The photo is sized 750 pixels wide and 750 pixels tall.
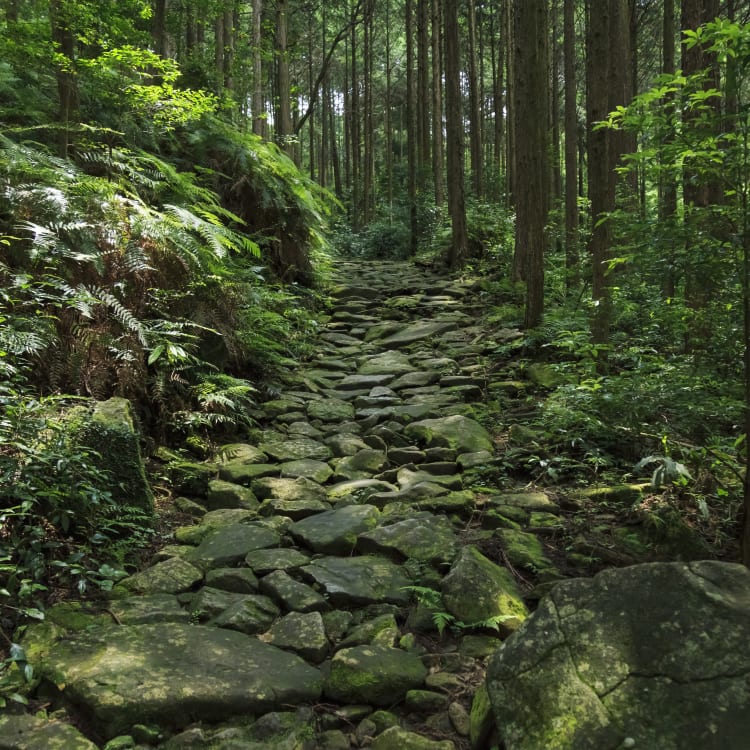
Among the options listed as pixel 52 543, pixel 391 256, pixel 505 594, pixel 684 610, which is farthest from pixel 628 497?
pixel 391 256

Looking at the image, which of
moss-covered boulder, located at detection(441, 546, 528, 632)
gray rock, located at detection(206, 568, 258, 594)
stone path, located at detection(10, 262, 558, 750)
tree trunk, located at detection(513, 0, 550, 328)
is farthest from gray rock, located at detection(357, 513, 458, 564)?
tree trunk, located at detection(513, 0, 550, 328)

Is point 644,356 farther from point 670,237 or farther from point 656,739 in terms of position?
point 656,739

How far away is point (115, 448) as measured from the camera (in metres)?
3.80

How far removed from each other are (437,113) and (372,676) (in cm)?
1805

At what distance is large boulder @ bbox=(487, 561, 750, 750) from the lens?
1.88m

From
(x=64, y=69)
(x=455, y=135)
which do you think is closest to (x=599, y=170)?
(x=64, y=69)

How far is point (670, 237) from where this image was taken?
368 cm

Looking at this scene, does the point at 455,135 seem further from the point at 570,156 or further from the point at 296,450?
the point at 296,450

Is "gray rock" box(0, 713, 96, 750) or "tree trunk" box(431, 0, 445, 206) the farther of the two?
"tree trunk" box(431, 0, 445, 206)

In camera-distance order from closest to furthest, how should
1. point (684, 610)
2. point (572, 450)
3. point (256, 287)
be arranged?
point (684, 610) < point (572, 450) < point (256, 287)

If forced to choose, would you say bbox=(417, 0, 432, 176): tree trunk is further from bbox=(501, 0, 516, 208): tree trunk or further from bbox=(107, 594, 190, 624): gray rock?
bbox=(107, 594, 190, 624): gray rock

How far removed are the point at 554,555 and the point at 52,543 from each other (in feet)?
8.99

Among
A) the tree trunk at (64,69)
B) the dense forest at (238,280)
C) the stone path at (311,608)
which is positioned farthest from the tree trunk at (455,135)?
the stone path at (311,608)

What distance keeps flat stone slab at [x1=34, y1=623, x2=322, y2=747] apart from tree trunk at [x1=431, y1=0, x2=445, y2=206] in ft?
51.4
